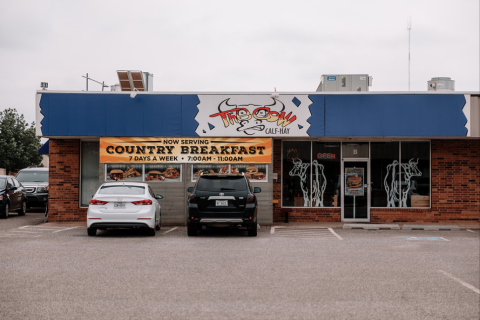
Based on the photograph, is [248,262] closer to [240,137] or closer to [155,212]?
[155,212]

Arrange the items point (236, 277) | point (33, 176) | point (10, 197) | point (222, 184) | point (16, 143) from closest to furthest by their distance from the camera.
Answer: point (236, 277)
point (222, 184)
point (10, 197)
point (33, 176)
point (16, 143)

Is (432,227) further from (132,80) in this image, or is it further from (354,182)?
(132,80)

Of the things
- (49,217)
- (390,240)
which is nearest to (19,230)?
(49,217)

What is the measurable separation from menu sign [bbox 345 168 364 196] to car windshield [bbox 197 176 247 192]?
6.72 m

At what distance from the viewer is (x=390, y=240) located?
15430 mm

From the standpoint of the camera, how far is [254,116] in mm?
20578

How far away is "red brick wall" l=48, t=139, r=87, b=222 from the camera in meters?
21.3

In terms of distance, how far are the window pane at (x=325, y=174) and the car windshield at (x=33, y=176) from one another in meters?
14.3

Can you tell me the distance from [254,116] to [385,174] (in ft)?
17.6

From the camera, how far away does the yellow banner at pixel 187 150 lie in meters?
20.5

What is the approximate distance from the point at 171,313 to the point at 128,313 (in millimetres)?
504

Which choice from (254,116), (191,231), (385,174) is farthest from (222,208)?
(385,174)

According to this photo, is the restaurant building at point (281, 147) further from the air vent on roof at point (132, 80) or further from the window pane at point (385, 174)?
the air vent on roof at point (132, 80)

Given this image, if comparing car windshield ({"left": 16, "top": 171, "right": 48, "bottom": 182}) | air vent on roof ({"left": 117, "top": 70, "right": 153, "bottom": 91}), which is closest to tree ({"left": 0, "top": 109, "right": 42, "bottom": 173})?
car windshield ({"left": 16, "top": 171, "right": 48, "bottom": 182})
